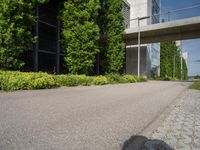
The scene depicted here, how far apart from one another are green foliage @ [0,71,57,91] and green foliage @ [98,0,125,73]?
15.5 metres

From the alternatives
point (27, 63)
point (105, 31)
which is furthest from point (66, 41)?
point (105, 31)

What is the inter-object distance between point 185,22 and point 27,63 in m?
20.6

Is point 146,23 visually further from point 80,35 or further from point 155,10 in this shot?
point 80,35

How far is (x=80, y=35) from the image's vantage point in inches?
936

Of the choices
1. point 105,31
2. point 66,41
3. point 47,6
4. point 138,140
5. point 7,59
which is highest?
point 47,6

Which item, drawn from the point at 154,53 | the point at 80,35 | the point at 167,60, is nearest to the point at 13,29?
the point at 80,35

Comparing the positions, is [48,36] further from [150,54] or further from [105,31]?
[150,54]

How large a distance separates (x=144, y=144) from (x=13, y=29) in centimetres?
1352

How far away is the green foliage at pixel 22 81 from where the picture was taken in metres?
12.5

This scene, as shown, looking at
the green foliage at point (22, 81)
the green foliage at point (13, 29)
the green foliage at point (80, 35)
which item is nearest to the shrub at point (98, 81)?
the green foliage at point (80, 35)

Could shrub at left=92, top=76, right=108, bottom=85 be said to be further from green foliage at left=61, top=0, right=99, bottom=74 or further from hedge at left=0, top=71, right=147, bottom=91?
green foliage at left=61, top=0, right=99, bottom=74

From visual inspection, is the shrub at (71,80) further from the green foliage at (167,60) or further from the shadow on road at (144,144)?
the green foliage at (167,60)

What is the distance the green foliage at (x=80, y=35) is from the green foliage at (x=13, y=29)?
716cm

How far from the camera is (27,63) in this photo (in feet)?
84.1
